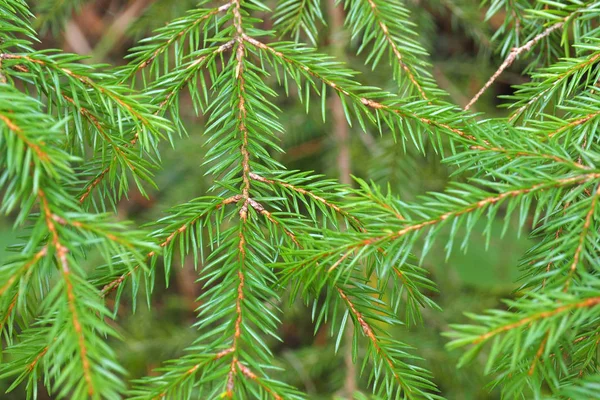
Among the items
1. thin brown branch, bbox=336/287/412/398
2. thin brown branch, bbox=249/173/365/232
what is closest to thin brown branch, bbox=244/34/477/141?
thin brown branch, bbox=249/173/365/232

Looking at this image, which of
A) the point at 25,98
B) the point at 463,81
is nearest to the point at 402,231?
the point at 25,98

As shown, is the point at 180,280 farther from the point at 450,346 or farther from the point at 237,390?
the point at 450,346

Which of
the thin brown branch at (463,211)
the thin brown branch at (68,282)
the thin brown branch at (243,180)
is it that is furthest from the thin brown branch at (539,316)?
the thin brown branch at (68,282)

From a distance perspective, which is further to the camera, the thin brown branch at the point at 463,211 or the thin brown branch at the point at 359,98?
the thin brown branch at the point at 359,98

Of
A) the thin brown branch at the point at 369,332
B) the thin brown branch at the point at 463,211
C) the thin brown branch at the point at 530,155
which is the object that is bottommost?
the thin brown branch at the point at 369,332

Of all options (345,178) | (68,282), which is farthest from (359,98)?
(345,178)

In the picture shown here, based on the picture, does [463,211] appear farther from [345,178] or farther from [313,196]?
[345,178]

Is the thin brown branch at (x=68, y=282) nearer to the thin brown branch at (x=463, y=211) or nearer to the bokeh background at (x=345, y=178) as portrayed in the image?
the thin brown branch at (x=463, y=211)

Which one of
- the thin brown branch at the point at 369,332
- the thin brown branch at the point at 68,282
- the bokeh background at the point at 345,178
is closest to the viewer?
the thin brown branch at the point at 68,282

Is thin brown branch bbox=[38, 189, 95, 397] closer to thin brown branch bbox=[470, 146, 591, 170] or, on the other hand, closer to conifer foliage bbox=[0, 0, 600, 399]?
conifer foliage bbox=[0, 0, 600, 399]
